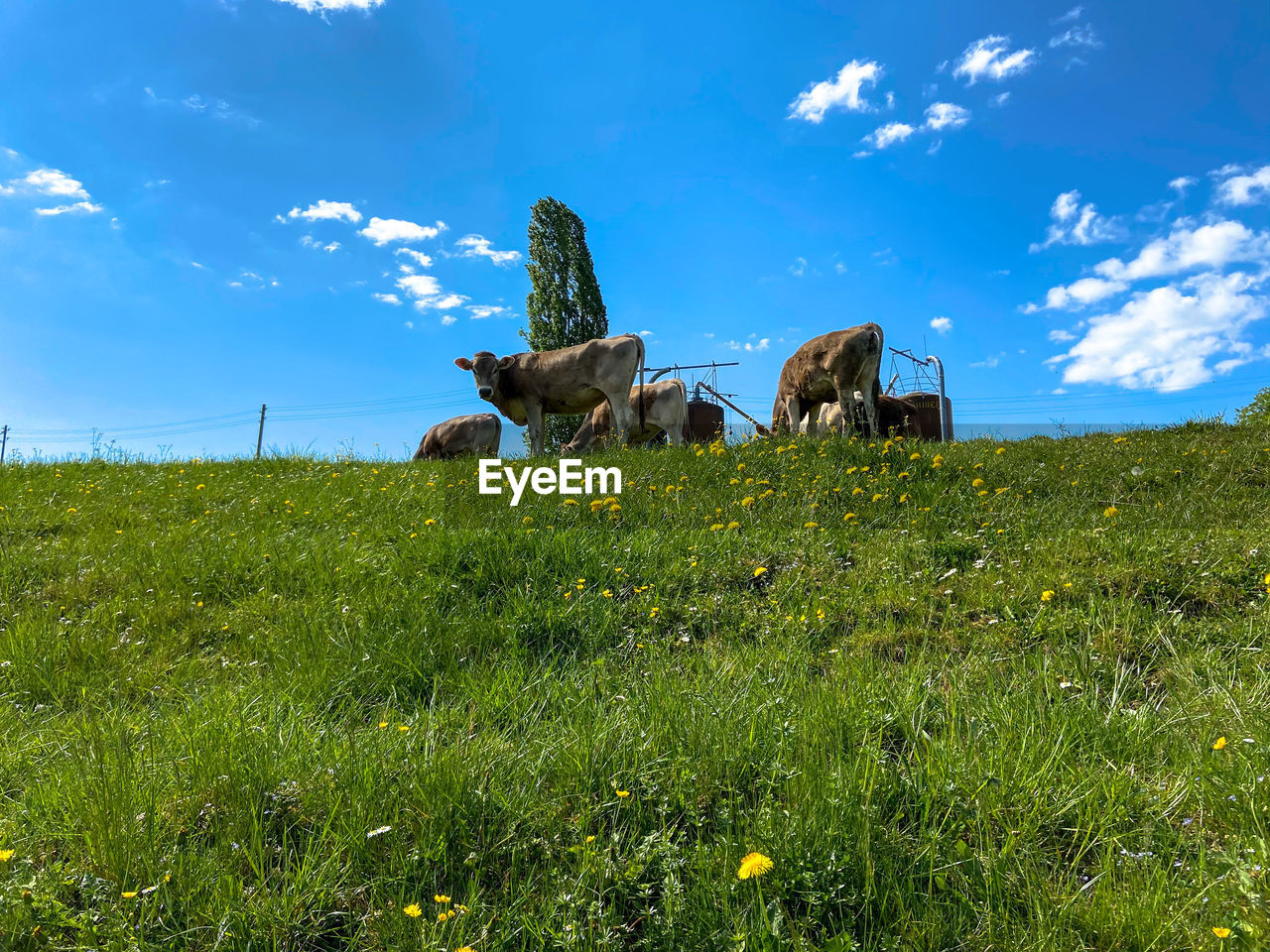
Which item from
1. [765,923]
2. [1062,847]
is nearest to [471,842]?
[765,923]

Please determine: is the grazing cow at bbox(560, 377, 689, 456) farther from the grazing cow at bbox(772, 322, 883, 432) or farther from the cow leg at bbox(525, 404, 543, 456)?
the grazing cow at bbox(772, 322, 883, 432)

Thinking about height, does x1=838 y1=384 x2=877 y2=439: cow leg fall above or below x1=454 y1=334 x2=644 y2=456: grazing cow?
below

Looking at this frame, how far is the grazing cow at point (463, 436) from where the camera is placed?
2078 centimetres

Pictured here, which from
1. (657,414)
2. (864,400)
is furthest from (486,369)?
(864,400)

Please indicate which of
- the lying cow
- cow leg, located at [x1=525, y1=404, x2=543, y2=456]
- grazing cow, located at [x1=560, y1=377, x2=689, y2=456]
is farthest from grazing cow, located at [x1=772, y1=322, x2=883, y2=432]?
cow leg, located at [x1=525, y1=404, x2=543, y2=456]

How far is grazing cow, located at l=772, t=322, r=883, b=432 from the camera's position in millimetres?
12500

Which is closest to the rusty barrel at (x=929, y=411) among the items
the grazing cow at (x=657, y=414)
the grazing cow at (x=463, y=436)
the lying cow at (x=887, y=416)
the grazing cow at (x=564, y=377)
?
the lying cow at (x=887, y=416)

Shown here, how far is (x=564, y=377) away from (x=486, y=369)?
5.41 feet

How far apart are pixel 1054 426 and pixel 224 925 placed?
46.3 feet

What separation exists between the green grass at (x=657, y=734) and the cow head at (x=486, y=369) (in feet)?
27.6

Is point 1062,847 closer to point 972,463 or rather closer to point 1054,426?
point 972,463

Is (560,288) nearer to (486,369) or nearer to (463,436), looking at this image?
(463,436)

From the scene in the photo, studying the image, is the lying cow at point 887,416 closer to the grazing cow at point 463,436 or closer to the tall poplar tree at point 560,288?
the grazing cow at point 463,436

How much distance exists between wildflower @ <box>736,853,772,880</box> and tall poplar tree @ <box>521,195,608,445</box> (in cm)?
3240
